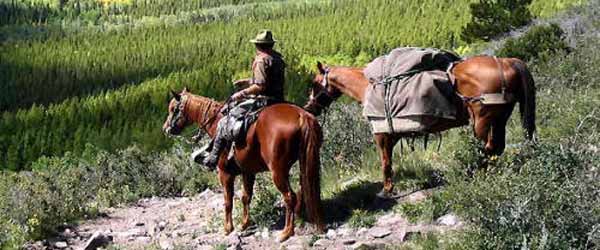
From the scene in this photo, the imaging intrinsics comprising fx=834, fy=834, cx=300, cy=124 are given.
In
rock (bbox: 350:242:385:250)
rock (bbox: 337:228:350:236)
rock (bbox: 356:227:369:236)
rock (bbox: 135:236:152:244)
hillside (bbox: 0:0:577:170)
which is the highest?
rock (bbox: 350:242:385:250)

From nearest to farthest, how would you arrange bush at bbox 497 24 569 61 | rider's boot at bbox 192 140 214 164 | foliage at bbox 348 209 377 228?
foliage at bbox 348 209 377 228 → rider's boot at bbox 192 140 214 164 → bush at bbox 497 24 569 61

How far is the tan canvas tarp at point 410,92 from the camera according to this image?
980 centimetres

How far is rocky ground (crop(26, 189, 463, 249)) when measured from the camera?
8.93 m

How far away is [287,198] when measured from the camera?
9445mm

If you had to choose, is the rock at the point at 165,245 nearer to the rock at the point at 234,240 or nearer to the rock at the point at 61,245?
the rock at the point at 234,240

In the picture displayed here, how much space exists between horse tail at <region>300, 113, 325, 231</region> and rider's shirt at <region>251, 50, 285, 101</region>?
843mm

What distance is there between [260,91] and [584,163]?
3791 mm

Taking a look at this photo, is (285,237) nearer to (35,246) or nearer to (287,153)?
(287,153)

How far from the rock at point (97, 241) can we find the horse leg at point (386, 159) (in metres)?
3.63

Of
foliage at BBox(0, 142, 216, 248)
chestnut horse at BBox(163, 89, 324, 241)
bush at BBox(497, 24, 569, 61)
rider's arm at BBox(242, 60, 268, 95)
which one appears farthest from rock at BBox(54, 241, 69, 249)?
bush at BBox(497, 24, 569, 61)

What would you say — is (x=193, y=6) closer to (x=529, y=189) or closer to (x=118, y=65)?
(x=118, y=65)

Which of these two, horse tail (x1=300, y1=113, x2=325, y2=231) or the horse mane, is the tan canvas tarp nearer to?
horse tail (x1=300, y1=113, x2=325, y2=231)

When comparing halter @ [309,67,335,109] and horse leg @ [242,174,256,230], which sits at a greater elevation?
halter @ [309,67,335,109]

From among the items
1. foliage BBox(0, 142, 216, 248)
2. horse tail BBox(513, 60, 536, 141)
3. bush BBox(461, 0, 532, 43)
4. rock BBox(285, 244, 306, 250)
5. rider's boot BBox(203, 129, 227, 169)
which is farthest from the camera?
bush BBox(461, 0, 532, 43)
